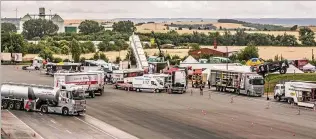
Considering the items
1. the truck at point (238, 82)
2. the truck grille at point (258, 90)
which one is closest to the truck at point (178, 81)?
the truck at point (238, 82)

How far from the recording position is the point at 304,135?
3791 centimetres

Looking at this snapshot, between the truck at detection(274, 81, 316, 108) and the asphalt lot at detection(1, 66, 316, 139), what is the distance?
3.92 ft

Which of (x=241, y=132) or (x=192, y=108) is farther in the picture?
(x=192, y=108)

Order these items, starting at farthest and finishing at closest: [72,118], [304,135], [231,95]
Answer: [231,95] < [72,118] < [304,135]

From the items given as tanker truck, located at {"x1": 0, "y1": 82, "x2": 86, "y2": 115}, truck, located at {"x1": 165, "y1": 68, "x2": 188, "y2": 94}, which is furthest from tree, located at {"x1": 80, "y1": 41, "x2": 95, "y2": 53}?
tanker truck, located at {"x1": 0, "y1": 82, "x2": 86, "y2": 115}

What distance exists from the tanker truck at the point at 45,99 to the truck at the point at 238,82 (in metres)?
23.6

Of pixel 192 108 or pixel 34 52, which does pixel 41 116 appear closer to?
pixel 192 108

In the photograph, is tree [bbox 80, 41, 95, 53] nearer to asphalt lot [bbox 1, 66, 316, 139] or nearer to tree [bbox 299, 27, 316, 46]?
tree [bbox 299, 27, 316, 46]

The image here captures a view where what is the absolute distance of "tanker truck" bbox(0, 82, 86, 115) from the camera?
44.8 meters

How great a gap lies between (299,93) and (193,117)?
14.5m

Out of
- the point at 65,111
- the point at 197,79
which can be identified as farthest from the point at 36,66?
the point at 65,111

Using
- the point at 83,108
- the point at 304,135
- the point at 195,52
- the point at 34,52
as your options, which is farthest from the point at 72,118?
the point at 34,52

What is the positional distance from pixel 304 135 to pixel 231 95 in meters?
26.7

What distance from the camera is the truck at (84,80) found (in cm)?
5703
